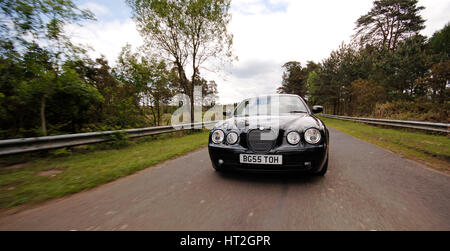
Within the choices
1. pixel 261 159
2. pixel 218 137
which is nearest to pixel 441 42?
pixel 261 159

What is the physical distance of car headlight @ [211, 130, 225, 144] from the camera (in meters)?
2.67

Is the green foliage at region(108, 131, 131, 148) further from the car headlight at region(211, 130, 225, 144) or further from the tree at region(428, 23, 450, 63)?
the tree at region(428, 23, 450, 63)

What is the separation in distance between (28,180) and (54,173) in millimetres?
371

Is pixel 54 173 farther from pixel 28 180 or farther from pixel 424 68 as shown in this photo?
pixel 424 68

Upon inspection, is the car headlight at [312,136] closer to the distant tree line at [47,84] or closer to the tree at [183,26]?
the distant tree line at [47,84]

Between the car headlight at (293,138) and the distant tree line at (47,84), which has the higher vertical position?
the distant tree line at (47,84)

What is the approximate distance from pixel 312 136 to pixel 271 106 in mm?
1488

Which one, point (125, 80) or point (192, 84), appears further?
point (192, 84)

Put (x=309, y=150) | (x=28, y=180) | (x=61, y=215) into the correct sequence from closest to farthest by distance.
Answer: (x=61, y=215) → (x=309, y=150) → (x=28, y=180)

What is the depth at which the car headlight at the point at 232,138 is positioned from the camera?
8.45 feet

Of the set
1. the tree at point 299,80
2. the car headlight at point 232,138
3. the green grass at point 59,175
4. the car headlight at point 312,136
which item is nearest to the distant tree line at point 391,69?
the car headlight at point 312,136

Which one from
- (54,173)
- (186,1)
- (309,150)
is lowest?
(54,173)

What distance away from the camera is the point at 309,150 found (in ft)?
7.47

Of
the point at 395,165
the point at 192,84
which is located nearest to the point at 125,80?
the point at 192,84
